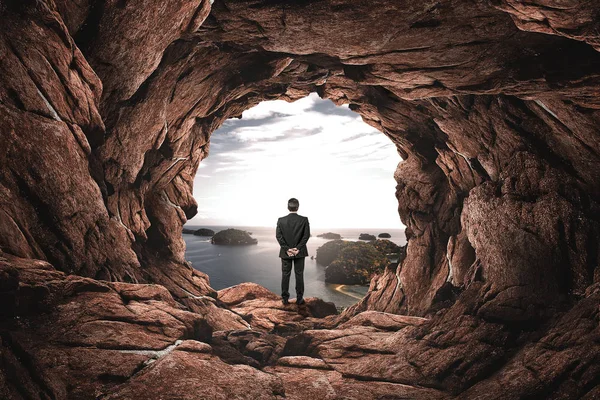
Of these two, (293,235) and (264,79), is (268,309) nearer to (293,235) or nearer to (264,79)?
(293,235)

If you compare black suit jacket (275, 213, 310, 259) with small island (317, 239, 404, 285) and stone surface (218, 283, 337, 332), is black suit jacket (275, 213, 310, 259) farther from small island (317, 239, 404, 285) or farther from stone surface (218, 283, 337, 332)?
small island (317, 239, 404, 285)

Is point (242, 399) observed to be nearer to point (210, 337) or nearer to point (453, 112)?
point (210, 337)

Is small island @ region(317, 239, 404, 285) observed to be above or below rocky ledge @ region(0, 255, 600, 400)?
below

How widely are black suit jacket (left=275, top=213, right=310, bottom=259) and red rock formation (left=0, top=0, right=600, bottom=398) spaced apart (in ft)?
14.3

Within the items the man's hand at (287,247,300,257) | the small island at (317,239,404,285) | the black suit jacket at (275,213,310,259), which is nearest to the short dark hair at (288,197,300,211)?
the black suit jacket at (275,213,310,259)

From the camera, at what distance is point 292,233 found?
13.1 meters

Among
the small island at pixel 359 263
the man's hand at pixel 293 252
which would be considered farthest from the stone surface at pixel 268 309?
the small island at pixel 359 263

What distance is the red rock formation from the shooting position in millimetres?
8211

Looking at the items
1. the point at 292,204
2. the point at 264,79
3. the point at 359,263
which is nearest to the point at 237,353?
the point at 292,204

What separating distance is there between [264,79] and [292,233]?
43.4 feet

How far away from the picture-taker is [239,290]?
103ft

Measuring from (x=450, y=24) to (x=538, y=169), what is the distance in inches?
303

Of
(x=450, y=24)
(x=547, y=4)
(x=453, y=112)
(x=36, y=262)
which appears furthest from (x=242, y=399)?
(x=453, y=112)

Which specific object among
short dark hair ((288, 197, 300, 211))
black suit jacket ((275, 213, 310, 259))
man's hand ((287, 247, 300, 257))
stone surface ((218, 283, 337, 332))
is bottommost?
stone surface ((218, 283, 337, 332))
